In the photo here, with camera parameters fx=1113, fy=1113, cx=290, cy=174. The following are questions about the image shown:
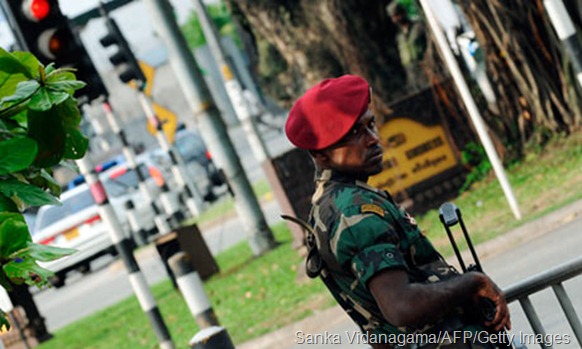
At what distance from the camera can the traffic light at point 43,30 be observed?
31.3 feet

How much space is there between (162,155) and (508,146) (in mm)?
19783

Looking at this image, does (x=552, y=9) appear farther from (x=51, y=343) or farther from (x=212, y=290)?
(x=51, y=343)

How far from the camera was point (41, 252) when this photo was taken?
220cm

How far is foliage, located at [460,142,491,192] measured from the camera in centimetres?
1437

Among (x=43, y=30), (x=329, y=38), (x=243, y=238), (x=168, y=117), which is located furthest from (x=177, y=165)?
(x=43, y=30)

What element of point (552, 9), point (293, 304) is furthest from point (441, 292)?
point (293, 304)

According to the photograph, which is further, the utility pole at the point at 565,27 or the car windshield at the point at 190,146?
the car windshield at the point at 190,146

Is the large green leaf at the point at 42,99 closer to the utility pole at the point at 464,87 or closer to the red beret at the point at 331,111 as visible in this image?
the red beret at the point at 331,111

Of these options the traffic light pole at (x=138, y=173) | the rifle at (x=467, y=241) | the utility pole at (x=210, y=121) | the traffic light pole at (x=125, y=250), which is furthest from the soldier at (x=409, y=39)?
the rifle at (x=467, y=241)

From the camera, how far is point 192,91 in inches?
672

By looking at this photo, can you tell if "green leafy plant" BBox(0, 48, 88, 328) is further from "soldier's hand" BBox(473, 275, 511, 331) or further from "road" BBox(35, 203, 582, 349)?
"road" BBox(35, 203, 582, 349)

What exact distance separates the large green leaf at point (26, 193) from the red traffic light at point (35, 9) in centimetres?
759

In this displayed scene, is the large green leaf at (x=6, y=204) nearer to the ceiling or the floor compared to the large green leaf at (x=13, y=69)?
nearer to the floor

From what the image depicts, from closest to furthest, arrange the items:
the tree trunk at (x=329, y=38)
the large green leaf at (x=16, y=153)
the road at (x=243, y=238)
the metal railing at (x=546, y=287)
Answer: the large green leaf at (x=16, y=153) → the metal railing at (x=546, y=287) → the road at (x=243, y=238) → the tree trunk at (x=329, y=38)
